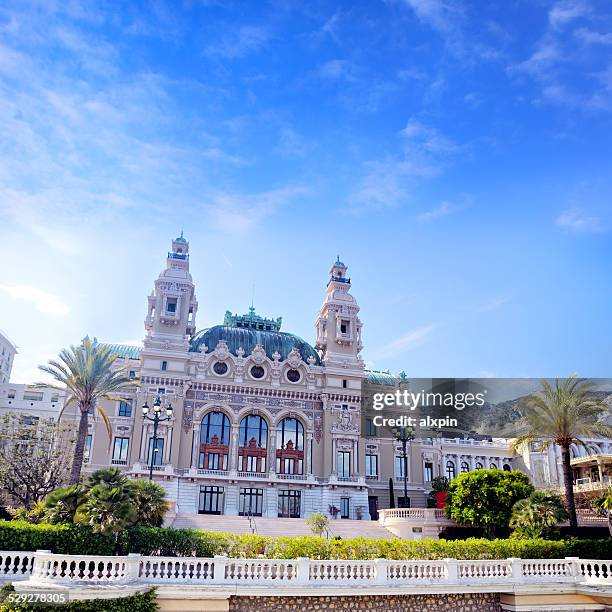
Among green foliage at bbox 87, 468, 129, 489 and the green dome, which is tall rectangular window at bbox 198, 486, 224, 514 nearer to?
the green dome

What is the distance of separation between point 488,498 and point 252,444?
22704mm

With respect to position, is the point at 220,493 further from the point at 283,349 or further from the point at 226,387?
the point at 283,349

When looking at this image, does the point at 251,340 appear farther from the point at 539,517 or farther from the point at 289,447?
the point at 539,517

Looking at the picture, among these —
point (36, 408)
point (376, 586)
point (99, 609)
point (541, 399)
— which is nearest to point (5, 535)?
point (99, 609)

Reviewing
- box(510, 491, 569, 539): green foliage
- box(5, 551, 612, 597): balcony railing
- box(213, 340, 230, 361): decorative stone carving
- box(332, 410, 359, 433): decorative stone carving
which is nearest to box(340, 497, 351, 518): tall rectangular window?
box(332, 410, 359, 433): decorative stone carving

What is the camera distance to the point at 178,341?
56438 millimetres

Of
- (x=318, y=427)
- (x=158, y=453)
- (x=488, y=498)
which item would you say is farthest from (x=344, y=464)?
(x=488, y=498)

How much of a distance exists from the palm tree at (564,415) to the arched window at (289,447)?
76.9 feet

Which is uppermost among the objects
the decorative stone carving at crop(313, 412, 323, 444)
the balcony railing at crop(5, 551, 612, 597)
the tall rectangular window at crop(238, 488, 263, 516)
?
the decorative stone carving at crop(313, 412, 323, 444)

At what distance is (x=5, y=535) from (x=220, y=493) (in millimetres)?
32067

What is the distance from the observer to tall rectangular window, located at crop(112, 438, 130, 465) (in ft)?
173

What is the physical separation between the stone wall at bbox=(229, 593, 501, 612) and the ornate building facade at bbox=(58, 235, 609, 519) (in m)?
30.9

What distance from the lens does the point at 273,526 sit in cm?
4391

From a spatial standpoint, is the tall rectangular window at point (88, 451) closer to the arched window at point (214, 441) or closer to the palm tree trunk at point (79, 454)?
the arched window at point (214, 441)
